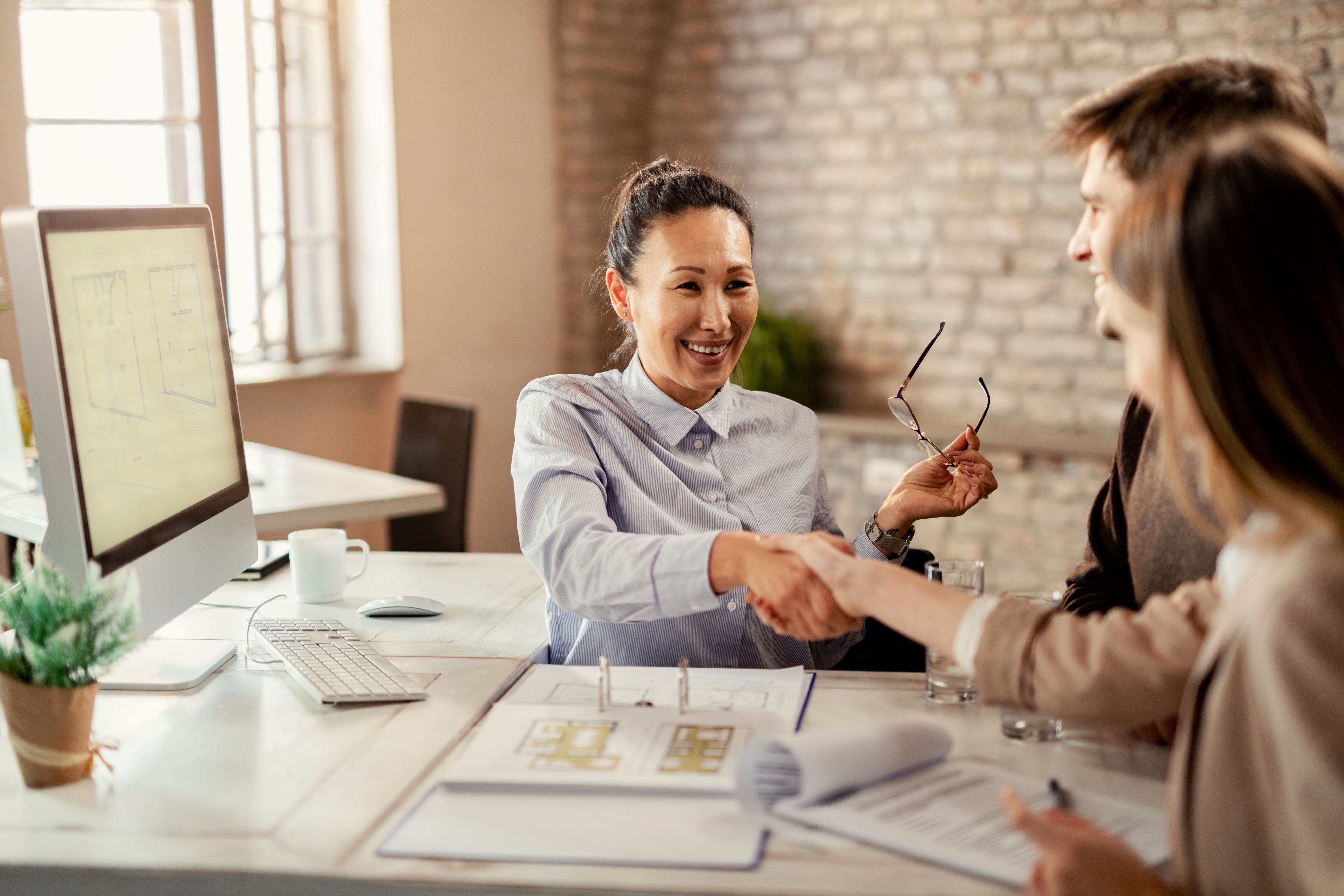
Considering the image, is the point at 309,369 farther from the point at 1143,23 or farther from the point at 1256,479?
the point at 1256,479

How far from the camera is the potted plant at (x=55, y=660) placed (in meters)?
1.19

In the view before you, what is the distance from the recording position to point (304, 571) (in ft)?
6.26

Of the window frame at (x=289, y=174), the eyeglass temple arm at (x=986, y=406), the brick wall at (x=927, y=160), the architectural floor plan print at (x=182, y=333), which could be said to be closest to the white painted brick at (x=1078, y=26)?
the brick wall at (x=927, y=160)

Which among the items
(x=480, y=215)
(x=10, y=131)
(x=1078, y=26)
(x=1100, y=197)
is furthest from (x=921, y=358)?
(x=480, y=215)

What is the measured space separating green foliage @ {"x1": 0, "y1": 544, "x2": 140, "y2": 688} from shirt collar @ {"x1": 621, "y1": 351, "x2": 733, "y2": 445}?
0.85 metres

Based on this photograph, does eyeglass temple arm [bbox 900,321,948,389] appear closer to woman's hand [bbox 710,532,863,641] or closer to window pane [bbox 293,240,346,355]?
woman's hand [bbox 710,532,863,641]

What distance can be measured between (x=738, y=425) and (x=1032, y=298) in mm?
2757

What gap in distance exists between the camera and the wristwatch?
1866mm

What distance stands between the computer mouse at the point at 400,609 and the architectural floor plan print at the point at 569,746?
549 millimetres

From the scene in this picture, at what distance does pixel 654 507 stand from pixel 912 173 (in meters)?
3.21

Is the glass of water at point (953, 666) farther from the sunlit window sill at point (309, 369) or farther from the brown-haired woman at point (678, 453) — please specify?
the sunlit window sill at point (309, 369)

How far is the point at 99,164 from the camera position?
3.81m

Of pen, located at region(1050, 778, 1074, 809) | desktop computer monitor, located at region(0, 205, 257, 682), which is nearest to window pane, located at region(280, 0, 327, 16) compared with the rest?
desktop computer monitor, located at region(0, 205, 257, 682)

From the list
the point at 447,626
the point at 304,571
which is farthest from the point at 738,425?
the point at 304,571
